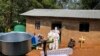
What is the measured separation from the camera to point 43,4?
1216 inches

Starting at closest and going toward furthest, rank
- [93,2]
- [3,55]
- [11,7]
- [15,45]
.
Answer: [15,45]
[3,55]
[11,7]
[93,2]

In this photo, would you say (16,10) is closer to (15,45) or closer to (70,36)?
(70,36)

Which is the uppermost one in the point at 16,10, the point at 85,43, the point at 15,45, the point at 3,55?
the point at 15,45

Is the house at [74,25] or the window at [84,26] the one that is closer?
the house at [74,25]

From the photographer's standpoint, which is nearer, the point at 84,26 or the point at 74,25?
the point at 84,26

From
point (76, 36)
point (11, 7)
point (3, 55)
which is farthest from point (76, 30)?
point (3, 55)

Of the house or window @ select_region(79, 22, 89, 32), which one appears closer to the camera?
the house

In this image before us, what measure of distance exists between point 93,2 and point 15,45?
27934 millimetres

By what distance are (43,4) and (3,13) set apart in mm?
6674

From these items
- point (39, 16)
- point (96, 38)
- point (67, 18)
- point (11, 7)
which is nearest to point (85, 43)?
point (96, 38)

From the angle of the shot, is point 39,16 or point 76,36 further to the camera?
point 39,16

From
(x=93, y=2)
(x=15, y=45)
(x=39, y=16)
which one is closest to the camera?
(x=15, y=45)

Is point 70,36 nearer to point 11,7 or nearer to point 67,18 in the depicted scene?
point 67,18

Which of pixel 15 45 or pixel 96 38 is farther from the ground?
pixel 15 45
